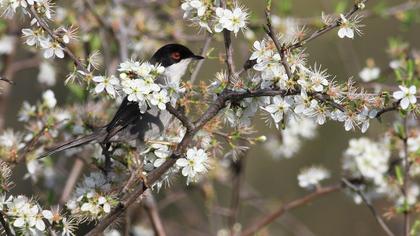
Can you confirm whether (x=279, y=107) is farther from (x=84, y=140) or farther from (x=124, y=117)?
(x=84, y=140)

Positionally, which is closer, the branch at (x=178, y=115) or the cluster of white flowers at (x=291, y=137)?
the branch at (x=178, y=115)

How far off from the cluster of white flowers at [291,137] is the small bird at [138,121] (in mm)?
1369

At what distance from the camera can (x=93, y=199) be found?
10.5ft

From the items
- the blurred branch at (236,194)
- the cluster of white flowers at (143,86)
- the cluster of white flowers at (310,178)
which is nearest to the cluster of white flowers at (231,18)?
the cluster of white flowers at (143,86)

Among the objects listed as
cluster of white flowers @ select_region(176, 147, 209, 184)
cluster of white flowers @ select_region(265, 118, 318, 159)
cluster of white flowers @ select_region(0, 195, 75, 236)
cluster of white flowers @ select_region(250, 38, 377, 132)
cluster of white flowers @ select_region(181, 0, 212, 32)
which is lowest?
cluster of white flowers @ select_region(0, 195, 75, 236)

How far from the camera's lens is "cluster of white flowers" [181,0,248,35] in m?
2.84

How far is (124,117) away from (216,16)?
1.11 meters

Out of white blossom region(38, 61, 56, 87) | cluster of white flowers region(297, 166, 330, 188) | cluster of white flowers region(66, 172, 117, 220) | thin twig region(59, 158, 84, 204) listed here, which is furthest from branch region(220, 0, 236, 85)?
white blossom region(38, 61, 56, 87)

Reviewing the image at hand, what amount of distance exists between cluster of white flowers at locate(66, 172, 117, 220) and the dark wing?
0.39 meters

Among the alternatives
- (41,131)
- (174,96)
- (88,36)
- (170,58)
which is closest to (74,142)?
(41,131)

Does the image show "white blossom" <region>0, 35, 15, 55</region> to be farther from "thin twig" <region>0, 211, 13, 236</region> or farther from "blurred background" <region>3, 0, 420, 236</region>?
"thin twig" <region>0, 211, 13, 236</region>

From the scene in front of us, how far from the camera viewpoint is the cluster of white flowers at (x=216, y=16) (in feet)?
9.31

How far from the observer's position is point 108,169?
3.56 metres

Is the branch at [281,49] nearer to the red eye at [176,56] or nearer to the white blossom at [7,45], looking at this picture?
the red eye at [176,56]
